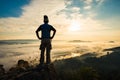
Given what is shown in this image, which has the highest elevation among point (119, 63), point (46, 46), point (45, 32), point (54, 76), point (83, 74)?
point (45, 32)

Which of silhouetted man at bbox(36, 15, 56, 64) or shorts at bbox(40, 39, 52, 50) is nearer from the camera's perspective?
silhouetted man at bbox(36, 15, 56, 64)

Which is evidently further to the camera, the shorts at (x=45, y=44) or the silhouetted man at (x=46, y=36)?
the shorts at (x=45, y=44)

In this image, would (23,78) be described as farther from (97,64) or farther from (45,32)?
(97,64)

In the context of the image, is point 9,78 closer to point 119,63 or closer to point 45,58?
point 45,58

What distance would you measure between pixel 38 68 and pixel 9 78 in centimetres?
212

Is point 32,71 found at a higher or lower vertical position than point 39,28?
lower

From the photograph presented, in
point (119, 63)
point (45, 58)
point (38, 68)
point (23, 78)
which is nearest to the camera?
point (23, 78)

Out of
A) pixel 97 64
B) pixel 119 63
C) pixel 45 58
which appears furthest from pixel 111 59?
pixel 45 58

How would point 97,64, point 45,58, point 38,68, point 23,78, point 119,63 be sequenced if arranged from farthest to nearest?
point 119,63 → point 97,64 → point 45,58 → point 38,68 → point 23,78

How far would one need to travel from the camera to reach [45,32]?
14648 millimetres

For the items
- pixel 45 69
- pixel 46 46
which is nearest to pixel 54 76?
pixel 45 69

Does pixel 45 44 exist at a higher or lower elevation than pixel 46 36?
lower

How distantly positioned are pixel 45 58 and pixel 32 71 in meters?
2.67

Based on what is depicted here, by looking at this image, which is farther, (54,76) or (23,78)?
(54,76)
